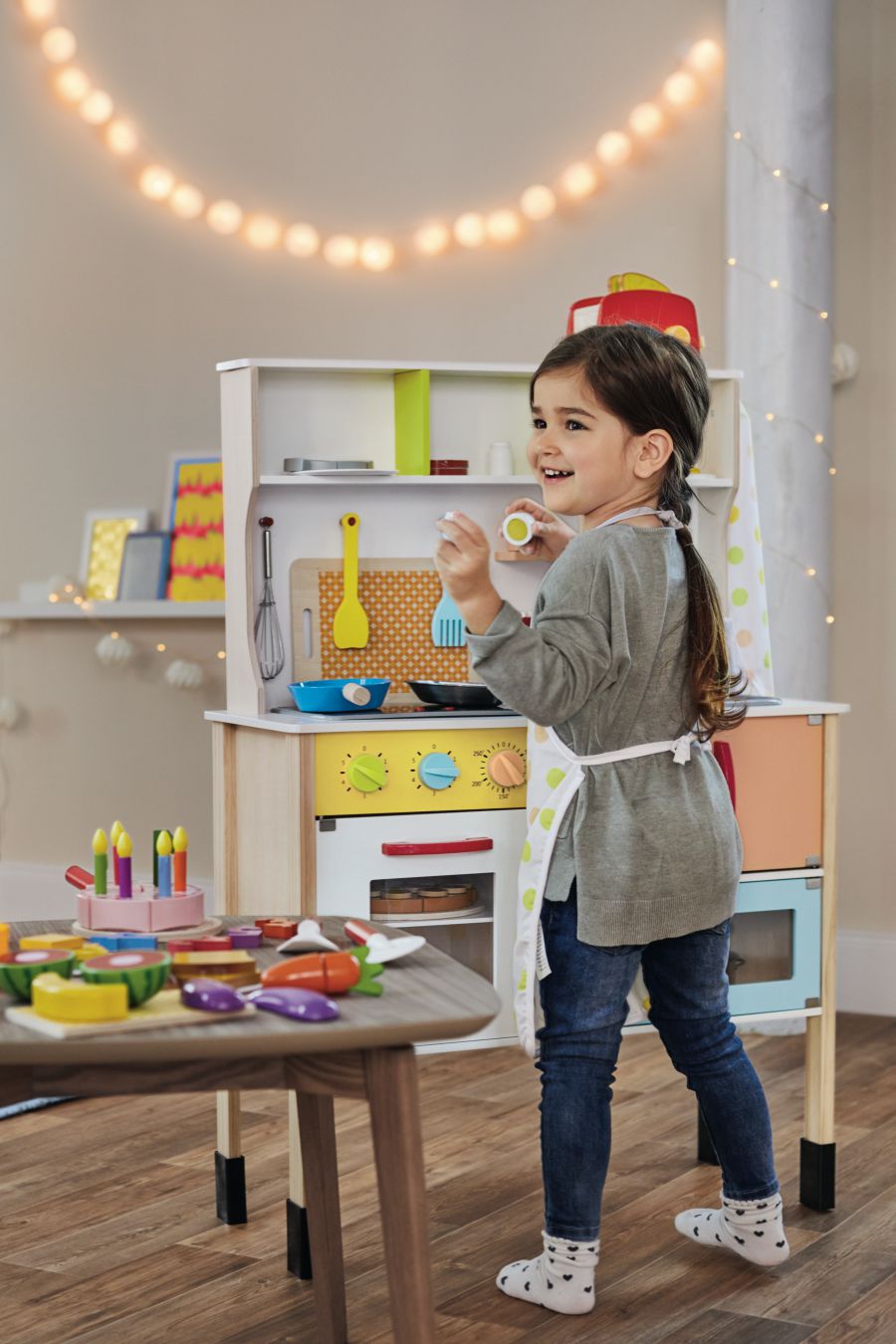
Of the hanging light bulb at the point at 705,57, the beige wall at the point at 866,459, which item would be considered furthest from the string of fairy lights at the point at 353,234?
the beige wall at the point at 866,459

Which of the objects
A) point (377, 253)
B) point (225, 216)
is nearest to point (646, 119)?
point (377, 253)

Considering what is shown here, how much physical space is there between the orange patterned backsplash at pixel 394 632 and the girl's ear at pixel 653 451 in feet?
2.31

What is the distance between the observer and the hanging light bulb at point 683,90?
3611 millimetres

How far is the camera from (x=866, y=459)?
3574mm

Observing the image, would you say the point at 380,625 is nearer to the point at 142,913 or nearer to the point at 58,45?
the point at 142,913

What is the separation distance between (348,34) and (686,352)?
6.97ft

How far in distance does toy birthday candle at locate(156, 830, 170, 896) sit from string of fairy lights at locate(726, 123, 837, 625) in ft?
7.11

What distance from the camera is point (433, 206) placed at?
3.72 meters

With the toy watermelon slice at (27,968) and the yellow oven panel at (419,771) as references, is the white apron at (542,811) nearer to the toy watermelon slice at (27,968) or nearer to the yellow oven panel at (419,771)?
the yellow oven panel at (419,771)

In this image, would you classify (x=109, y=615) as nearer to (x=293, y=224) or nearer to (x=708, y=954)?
(x=293, y=224)

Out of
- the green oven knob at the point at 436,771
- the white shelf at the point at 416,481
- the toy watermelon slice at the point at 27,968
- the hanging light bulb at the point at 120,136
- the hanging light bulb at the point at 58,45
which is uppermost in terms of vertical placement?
the hanging light bulb at the point at 58,45

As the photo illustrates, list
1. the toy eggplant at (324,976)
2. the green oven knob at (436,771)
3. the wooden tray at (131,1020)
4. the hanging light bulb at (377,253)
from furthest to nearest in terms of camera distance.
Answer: the hanging light bulb at (377,253) < the green oven knob at (436,771) < the toy eggplant at (324,976) < the wooden tray at (131,1020)

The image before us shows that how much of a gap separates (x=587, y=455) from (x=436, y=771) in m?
0.52

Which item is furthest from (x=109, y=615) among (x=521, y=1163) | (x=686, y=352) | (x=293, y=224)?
(x=686, y=352)
